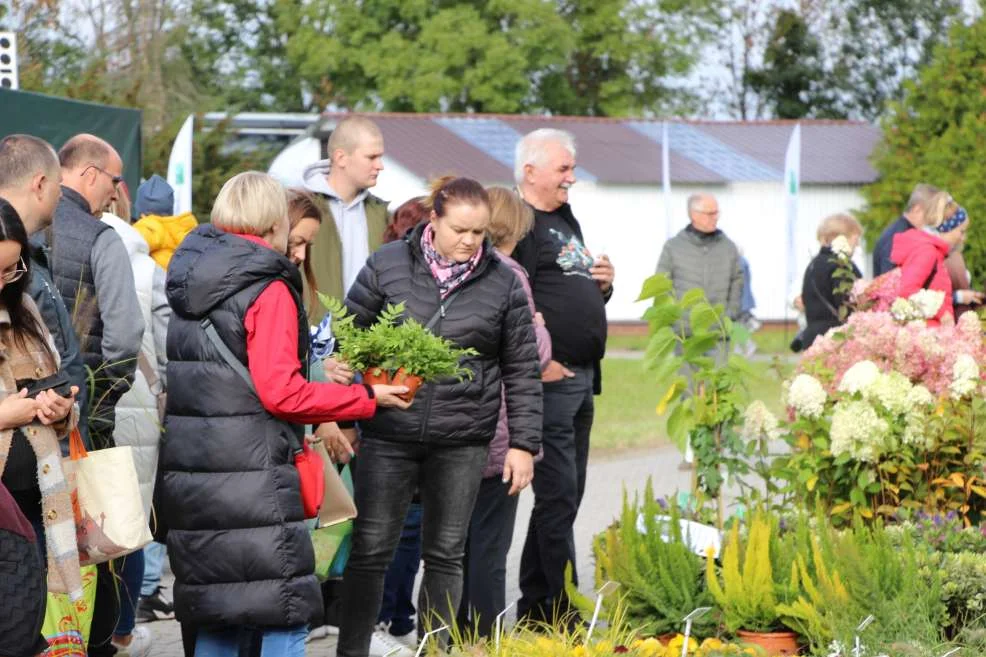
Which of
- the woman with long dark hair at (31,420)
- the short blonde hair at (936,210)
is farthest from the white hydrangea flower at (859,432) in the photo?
the short blonde hair at (936,210)

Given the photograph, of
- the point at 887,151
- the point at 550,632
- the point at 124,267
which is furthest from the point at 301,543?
the point at 887,151

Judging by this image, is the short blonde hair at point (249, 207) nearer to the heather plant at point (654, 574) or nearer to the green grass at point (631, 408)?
the heather plant at point (654, 574)

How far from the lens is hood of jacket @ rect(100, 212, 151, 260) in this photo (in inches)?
250

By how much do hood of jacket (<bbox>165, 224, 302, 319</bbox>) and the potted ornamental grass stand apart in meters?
0.33

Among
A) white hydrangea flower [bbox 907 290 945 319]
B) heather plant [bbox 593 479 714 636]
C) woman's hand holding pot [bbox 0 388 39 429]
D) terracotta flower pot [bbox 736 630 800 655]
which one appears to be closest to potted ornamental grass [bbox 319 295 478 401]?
heather plant [bbox 593 479 714 636]

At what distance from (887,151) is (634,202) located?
5.86m

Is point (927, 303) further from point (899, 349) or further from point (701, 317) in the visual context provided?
point (701, 317)

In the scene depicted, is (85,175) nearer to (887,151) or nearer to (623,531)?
(623,531)

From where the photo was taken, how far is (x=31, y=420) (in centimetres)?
414

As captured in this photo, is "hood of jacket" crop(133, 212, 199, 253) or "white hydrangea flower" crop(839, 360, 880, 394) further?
"hood of jacket" crop(133, 212, 199, 253)

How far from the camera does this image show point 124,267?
556 cm

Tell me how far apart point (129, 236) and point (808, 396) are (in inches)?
109

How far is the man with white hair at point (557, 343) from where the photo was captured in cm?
670

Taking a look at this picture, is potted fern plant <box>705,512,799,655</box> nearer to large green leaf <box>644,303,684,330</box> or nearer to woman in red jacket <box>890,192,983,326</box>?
large green leaf <box>644,303,684,330</box>
